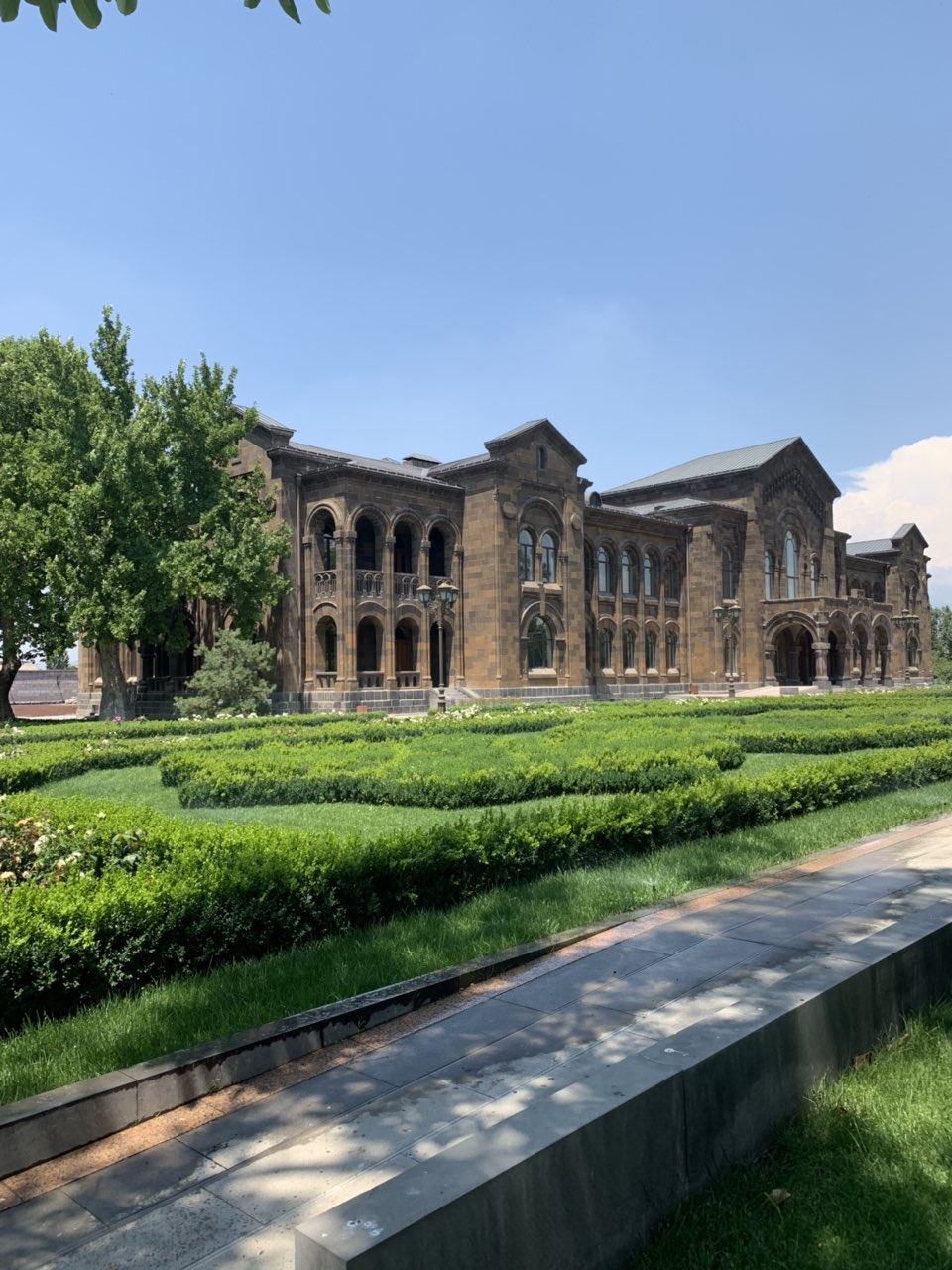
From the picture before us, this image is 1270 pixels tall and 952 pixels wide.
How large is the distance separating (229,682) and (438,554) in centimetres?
1276

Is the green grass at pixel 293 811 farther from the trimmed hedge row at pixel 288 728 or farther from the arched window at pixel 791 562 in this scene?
the arched window at pixel 791 562

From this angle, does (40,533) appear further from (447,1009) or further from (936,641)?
(936,641)

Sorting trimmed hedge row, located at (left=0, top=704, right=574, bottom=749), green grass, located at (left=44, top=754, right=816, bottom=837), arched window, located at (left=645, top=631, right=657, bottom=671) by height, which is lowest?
green grass, located at (left=44, top=754, right=816, bottom=837)

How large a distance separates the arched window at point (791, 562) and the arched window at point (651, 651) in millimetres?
10201

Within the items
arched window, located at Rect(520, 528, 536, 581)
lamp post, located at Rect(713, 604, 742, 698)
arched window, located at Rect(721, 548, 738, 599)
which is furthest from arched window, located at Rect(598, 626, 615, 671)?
arched window, located at Rect(721, 548, 738, 599)

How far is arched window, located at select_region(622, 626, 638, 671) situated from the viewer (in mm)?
47594

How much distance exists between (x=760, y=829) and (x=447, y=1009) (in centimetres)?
595

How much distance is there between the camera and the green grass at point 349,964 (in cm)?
459

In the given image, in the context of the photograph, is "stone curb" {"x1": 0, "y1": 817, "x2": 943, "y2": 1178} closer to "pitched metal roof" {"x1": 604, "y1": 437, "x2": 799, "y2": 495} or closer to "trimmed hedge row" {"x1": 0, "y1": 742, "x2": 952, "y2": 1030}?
"trimmed hedge row" {"x1": 0, "y1": 742, "x2": 952, "y2": 1030}

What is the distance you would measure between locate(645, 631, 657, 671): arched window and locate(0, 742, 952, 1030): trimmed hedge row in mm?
38802

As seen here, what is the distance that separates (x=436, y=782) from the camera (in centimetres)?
1198

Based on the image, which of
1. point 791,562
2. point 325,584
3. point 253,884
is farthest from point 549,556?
point 253,884

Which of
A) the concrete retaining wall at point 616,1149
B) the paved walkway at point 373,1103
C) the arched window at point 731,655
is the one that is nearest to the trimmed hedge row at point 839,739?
the paved walkway at point 373,1103

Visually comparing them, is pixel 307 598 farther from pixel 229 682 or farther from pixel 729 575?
pixel 729 575
